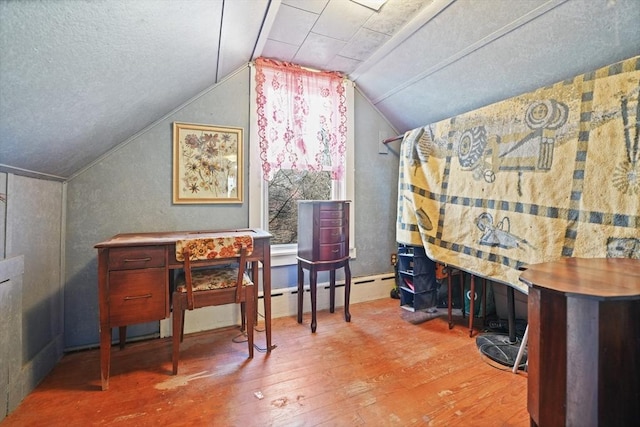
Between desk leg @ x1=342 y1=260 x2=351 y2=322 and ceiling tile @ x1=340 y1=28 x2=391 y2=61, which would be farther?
desk leg @ x1=342 y1=260 x2=351 y2=322

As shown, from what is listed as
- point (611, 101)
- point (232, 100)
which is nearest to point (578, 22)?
point (611, 101)

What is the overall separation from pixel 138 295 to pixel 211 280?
1.42 ft

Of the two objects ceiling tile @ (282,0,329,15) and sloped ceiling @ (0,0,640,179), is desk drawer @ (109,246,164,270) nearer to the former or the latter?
sloped ceiling @ (0,0,640,179)

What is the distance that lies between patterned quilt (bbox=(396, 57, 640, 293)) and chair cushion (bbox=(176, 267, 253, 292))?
1644 mm

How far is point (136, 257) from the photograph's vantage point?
174cm

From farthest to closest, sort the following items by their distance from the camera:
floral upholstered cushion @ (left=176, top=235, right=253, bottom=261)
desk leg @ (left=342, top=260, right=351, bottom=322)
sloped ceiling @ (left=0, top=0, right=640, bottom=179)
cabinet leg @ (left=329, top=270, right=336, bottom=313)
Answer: cabinet leg @ (left=329, top=270, right=336, bottom=313) → desk leg @ (left=342, top=260, right=351, bottom=322) → floral upholstered cushion @ (left=176, top=235, right=253, bottom=261) → sloped ceiling @ (left=0, top=0, right=640, bottom=179)

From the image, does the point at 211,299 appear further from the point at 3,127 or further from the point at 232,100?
the point at 232,100

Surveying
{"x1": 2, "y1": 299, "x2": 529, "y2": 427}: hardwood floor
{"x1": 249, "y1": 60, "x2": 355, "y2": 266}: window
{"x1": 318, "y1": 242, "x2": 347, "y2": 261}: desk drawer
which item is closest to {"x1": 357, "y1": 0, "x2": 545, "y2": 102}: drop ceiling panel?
{"x1": 249, "y1": 60, "x2": 355, "y2": 266}: window

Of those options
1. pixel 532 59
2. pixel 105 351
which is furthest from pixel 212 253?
pixel 532 59

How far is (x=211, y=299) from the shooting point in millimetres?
1919

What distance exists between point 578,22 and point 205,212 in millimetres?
2850

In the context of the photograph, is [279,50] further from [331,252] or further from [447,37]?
[331,252]

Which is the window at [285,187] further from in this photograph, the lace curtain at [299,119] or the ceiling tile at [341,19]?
the ceiling tile at [341,19]

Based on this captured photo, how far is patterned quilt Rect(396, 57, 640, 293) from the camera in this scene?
4.96ft
